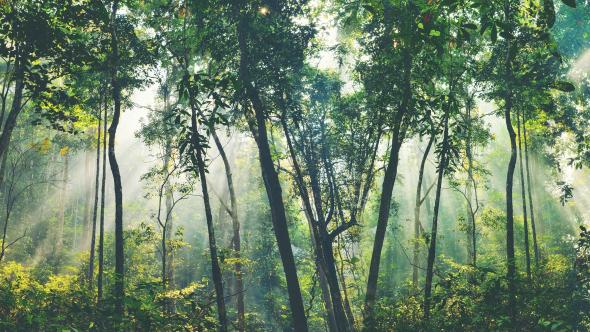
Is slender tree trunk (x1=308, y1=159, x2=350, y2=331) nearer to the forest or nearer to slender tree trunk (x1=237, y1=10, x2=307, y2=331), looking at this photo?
the forest

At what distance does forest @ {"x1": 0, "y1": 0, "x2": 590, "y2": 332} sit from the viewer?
4391mm

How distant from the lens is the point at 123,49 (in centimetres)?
1190

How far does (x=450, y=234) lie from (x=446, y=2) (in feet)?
120

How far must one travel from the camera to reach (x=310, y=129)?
14352mm

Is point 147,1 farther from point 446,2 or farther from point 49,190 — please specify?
point 49,190

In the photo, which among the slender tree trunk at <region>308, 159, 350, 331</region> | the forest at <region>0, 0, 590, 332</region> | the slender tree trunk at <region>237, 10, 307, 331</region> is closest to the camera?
the forest at <region>0, 0, 590, 332</region>

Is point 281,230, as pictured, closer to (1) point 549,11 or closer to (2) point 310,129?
(2) point 310,129

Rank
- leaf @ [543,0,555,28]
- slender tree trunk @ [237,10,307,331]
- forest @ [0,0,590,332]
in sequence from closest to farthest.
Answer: leaf @ [543,0,555,28]
forest @ [0,0,590,332]
slender tree trunk @ [237,10,307,331]

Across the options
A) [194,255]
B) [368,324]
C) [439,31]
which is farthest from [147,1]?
[194,255]

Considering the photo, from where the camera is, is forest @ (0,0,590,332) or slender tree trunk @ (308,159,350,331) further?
slender tree trunk @ (308,159,350,331)

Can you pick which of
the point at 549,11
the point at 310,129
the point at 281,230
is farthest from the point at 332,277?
the point at 549,11

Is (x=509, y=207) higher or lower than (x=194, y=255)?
lower

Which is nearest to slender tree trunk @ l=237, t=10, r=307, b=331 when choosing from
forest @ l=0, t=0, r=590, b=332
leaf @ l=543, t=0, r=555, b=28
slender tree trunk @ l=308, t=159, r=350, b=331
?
forest @ l=0, t=0, r=590, b=332

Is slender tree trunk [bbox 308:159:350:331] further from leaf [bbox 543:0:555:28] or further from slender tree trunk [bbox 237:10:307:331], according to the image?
leaf [bbox 543:0:555:28]
